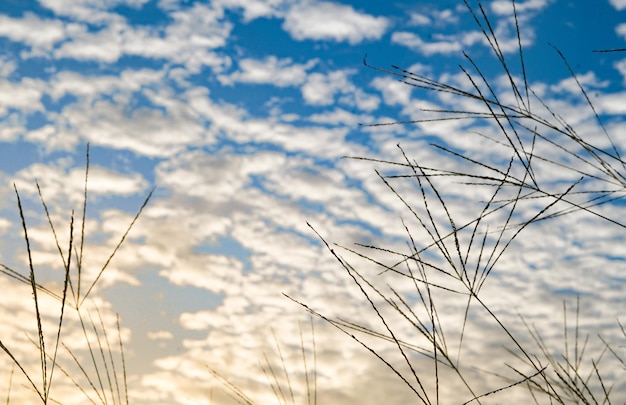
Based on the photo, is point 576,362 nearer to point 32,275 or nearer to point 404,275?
point 404,275

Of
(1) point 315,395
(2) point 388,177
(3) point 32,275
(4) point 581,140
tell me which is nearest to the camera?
(3) point 32,275

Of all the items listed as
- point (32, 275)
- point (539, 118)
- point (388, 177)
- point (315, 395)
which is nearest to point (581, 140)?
point (539, 118)

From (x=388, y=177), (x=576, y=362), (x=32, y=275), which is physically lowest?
(x=32, y=275)

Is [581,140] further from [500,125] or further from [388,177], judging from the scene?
[388,177]

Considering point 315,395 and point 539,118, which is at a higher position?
point 539,118

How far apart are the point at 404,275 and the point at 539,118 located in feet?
1.52

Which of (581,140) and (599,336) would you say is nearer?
(581,140)

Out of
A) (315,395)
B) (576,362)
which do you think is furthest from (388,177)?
(576,362)

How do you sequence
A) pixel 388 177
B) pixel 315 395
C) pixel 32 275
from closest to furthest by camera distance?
pixel 32 275
pixel 388 177
pixel 315 395

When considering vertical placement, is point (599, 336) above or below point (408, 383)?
above

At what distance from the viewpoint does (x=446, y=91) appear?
4.85 ft

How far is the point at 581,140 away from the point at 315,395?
1.09 m

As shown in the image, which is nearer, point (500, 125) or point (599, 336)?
point (500, 125)

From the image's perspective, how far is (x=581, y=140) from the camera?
1.46m
